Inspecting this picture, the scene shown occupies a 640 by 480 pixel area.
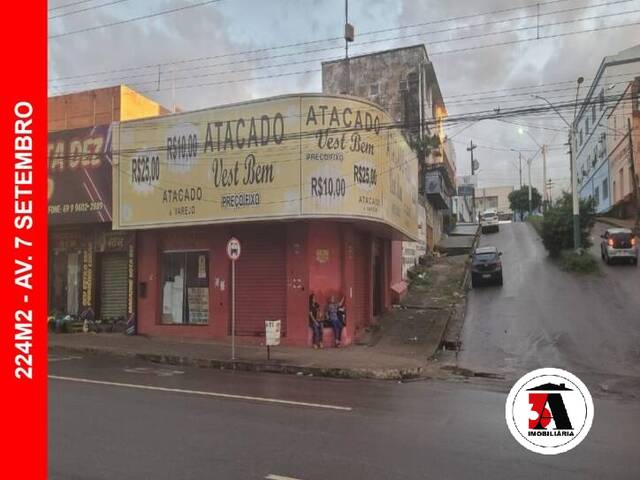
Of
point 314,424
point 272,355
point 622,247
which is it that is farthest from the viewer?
point 622,247

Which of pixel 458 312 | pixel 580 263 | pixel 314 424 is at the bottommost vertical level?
pixel 314 424

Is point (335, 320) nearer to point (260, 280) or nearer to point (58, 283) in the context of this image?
point (260, 280)

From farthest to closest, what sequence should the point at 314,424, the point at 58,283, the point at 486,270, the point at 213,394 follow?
the point at 486,270 → the point at 58,283 → the point at 213,394 → the point at 314,424

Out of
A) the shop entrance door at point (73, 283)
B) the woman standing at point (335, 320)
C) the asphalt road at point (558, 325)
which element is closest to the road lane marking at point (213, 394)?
the asphalt road at point (558, 325)

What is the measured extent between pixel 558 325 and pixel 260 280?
10.7m

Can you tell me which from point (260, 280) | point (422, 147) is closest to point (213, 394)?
point (260, 280)

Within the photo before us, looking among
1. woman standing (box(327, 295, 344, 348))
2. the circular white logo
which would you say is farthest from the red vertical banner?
woman standing (box(327, 295, 344, 348))

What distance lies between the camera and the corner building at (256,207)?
1744 cm

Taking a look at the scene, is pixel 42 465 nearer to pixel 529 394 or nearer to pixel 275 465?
pixel 529 394

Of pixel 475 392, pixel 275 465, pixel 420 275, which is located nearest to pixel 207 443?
pixel 275 465

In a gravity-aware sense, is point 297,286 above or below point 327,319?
above

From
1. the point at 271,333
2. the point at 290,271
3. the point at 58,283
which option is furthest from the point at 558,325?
the point at 58,283

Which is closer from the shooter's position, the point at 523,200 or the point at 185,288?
the point at 185,288

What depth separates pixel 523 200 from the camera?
91562 mm
